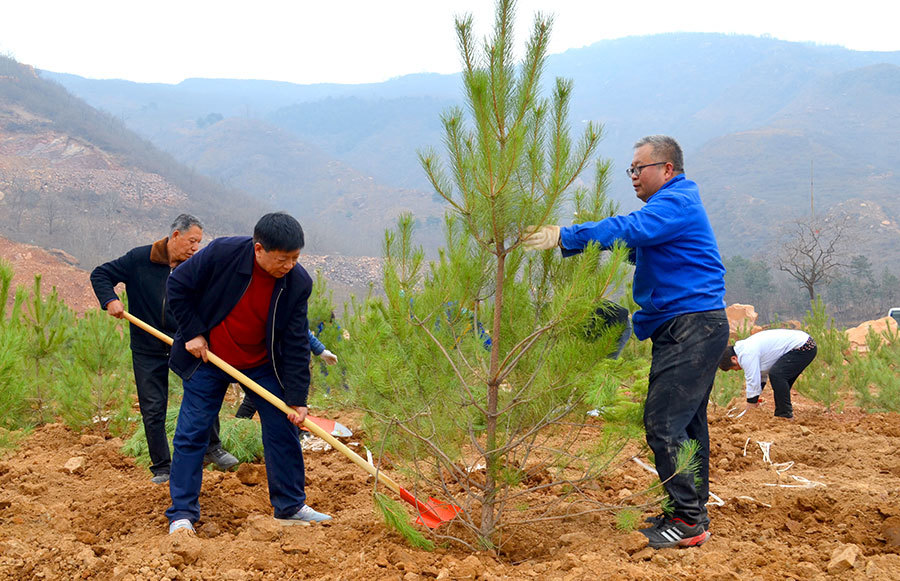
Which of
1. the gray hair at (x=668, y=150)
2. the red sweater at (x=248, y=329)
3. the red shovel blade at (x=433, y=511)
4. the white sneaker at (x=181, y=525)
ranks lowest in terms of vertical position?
the red shovel blade at (x=433, y=511)

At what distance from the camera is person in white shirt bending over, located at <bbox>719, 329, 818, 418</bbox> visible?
643 centimetres

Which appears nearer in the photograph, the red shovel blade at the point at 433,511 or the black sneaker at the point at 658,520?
the black sneaker at the point at 658,520

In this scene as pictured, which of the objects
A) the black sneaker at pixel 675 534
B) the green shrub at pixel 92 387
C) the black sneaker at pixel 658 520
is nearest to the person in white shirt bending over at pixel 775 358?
the black sneaker at pixel 658 520

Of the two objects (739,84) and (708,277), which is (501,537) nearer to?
(708,277)

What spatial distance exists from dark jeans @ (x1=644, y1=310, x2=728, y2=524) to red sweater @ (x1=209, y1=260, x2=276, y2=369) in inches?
74.2

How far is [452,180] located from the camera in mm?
2797

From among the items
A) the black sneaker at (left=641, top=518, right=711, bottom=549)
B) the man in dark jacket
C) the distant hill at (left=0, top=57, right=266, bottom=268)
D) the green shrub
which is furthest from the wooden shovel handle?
the distant hill at (left=0, top=57, right=266, bottom=268)

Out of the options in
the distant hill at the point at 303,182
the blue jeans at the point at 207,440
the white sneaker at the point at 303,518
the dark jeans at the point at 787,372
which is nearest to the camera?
the blue jeans at the point at 207,440

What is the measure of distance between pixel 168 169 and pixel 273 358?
49594 millimetres

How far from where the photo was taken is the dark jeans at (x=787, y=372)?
6.43 m

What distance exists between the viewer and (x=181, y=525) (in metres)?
3.15

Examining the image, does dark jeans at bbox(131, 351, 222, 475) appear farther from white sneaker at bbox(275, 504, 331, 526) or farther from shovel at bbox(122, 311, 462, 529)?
white sneaker at bbox(275, 504, 331, 526)

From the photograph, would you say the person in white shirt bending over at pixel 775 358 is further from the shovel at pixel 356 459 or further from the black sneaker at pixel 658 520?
the shovel at pixel 356 459

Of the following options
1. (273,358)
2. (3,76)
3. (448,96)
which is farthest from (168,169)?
(448,96)
